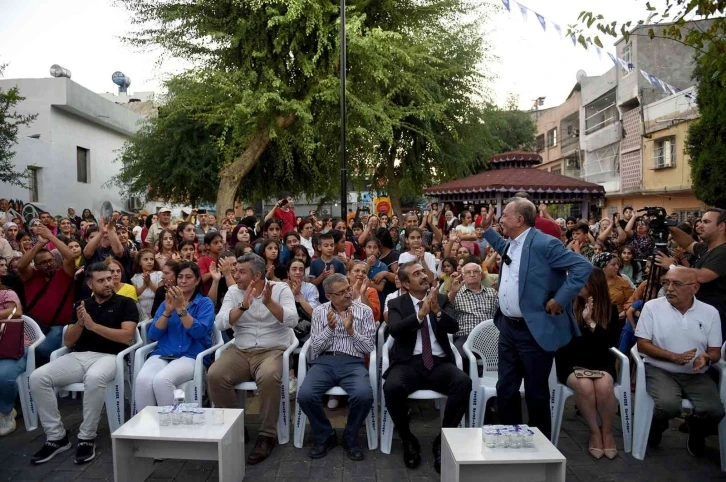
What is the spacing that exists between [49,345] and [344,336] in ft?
9.17

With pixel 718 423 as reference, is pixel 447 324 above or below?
above

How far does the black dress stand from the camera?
4375 millimetres

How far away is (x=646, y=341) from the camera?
14.3 feet

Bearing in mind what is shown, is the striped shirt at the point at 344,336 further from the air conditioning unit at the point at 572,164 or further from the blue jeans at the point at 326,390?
the air conditioning unit at the point at 572,164

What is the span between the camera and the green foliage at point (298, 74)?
1216 cm

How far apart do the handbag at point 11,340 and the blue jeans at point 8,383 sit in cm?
6

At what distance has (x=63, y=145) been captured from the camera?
735 inches

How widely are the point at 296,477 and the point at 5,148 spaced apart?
1437cm

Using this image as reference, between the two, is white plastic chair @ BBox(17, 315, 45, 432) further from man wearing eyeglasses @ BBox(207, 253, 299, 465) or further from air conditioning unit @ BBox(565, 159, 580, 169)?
air conditioning unit @ BBox(565, 159, 580, 169)

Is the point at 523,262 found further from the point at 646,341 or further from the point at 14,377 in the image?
the point at 14,377

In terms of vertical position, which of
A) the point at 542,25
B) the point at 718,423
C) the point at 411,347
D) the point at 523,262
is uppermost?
the point at 542,25

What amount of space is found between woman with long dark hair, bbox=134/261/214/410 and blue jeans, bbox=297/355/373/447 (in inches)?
40.0

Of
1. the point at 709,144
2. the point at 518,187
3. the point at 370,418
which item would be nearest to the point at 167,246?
the point at 370,418

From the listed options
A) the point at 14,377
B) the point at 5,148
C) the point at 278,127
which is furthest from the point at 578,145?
the point at 14,377
